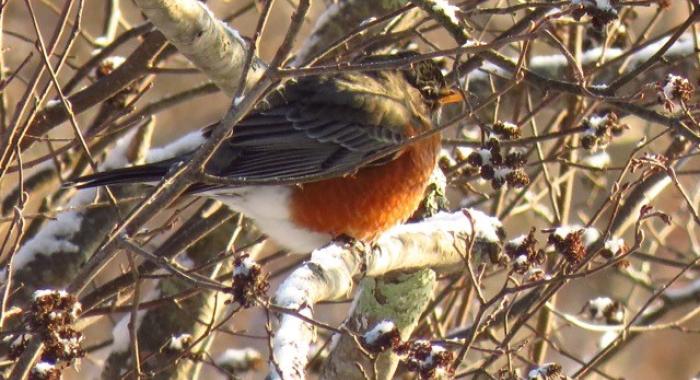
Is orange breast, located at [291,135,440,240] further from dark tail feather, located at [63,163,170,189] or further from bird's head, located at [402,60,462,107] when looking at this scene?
dark tail feather, located at [63,163,170,189]

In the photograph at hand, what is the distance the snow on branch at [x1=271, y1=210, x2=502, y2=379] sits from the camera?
2.59m

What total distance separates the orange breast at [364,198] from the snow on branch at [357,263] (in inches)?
4.0

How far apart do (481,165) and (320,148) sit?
1153 millimetres

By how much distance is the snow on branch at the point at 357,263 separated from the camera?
2586 millimetres

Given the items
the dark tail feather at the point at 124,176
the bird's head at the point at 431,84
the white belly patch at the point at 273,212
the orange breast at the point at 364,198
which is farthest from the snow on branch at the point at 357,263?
the dark tail feather at the point at 124,176

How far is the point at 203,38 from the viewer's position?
319 centimetres

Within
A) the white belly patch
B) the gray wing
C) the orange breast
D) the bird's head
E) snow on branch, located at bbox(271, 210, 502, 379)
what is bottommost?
snow on branch, located at bbox(271, 210, 502, 379)

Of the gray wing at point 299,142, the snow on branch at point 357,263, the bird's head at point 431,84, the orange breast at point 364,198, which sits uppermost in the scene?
the bird's head at point 431,84

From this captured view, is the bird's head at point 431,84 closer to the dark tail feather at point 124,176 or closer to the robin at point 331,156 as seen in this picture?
the robin at point 331,156

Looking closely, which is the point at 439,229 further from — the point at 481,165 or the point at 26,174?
the point at 26,174

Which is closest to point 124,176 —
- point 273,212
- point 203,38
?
point 273,212

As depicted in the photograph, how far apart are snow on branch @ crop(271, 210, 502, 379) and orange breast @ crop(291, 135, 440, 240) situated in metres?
0.10

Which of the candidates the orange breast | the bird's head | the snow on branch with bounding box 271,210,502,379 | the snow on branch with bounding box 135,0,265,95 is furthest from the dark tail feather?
the bird's head

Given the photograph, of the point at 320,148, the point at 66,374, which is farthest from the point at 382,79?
the point at 66,374
